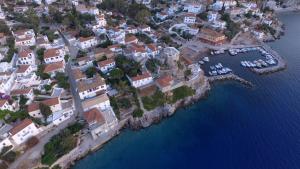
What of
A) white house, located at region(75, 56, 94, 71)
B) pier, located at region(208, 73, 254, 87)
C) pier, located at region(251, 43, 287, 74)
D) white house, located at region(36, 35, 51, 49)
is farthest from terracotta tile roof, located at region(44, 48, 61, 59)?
pier, located at region(251, 43, 287, 74)

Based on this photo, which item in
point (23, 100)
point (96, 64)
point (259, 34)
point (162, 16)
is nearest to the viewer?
point (23, 100)

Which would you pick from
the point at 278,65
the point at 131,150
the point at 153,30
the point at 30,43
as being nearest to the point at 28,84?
the point at 30,43

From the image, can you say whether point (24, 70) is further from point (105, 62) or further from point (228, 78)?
point (228, 78)

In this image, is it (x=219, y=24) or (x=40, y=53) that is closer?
(x=40, y=53)

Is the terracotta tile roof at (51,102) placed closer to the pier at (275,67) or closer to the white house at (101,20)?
the white house at (101,20)

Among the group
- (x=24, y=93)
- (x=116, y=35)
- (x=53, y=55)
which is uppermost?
(x=116, y=35)

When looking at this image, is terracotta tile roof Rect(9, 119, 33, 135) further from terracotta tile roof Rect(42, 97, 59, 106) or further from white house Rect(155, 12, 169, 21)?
white house Rect(155, 12, 169, 21)

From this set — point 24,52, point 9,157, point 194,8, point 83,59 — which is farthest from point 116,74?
point 194,8
